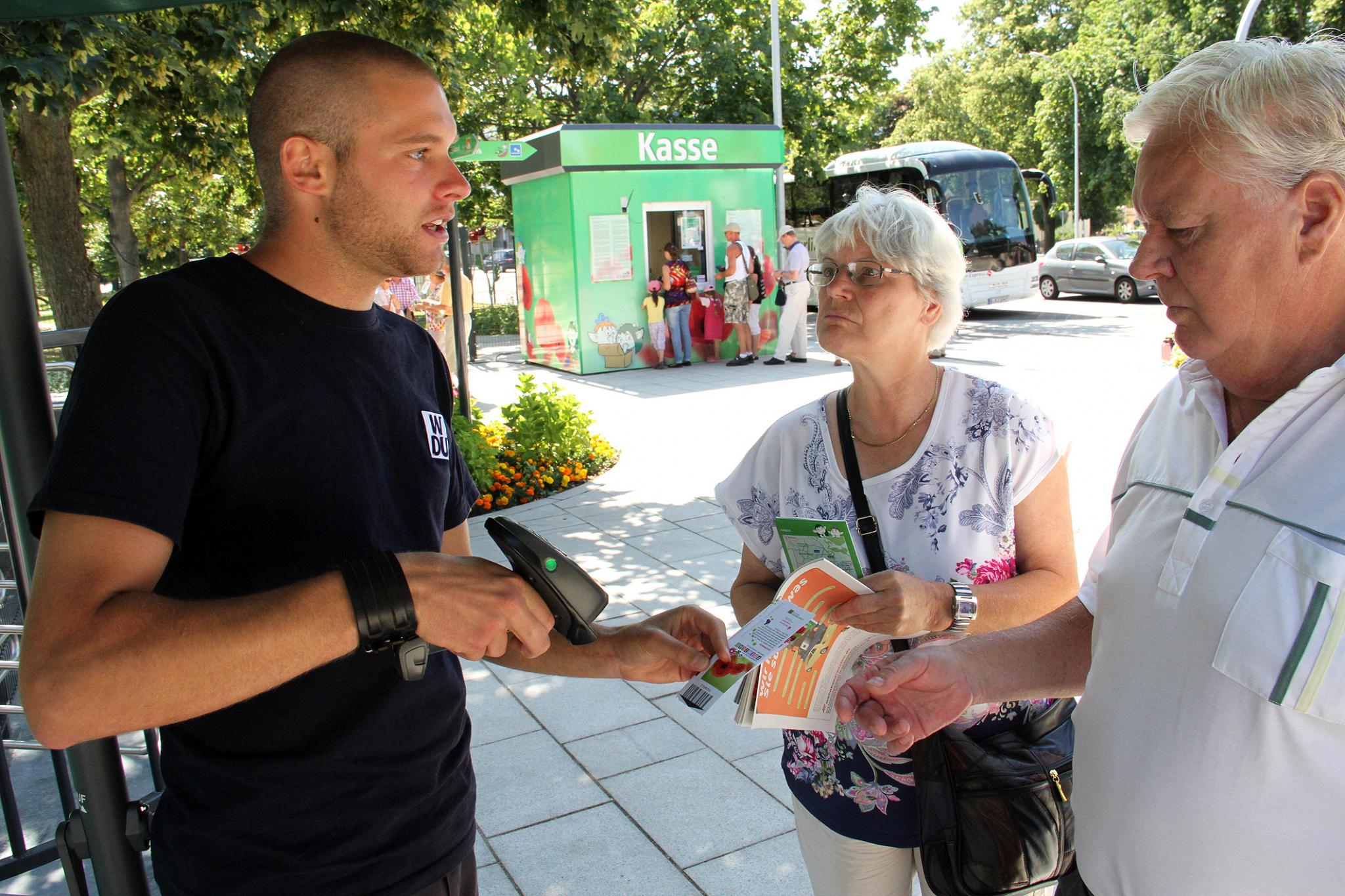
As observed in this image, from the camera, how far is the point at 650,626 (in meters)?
1.86

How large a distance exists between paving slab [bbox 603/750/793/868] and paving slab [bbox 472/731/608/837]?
0.50ft

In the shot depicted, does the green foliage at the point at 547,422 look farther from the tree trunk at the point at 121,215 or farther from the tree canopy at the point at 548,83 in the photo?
the tree trunk at the point at 121,215

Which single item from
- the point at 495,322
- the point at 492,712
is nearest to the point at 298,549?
the point at 492,712

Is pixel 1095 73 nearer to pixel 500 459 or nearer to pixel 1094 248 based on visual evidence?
pixel 1094 248

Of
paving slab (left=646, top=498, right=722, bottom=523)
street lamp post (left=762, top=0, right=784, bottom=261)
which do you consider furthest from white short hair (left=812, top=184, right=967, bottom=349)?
street lamp post (left=762, top=0, right=784, bottom=261)

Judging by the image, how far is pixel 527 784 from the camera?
3.71 m

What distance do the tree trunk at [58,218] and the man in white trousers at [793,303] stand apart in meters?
9.42

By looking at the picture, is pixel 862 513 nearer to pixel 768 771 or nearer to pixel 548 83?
pixel 768 771

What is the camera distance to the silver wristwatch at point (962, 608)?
6.39 feet

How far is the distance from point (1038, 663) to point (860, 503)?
0.55 m

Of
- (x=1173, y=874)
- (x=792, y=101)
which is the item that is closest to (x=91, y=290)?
(x=1173, y=874)

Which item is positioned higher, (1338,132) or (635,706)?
(1338,132)

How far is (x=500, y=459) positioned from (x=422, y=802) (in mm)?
6983

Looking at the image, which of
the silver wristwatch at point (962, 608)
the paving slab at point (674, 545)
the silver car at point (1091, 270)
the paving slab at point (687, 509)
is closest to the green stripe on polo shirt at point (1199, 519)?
the silver wristwatch at point (962, 608)
